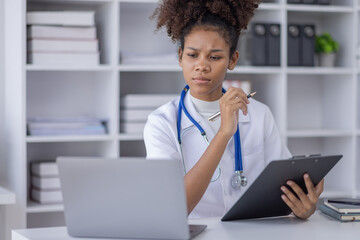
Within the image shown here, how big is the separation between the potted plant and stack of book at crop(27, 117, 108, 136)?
52.9 inches

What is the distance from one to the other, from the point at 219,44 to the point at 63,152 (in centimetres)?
168

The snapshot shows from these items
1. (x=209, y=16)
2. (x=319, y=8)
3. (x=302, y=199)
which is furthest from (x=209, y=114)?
(x=319, y=8)

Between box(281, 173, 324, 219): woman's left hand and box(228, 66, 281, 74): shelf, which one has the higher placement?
box(228, 66, 281, 74): shelf

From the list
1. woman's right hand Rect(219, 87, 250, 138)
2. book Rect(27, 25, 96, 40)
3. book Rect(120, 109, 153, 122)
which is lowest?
book Rect(120, 109, 153, 122)

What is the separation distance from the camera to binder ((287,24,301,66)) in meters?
3.41

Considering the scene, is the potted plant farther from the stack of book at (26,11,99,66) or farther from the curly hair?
the curly hair

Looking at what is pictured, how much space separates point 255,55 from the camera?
10.9 feet

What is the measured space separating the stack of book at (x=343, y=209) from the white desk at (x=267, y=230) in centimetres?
2

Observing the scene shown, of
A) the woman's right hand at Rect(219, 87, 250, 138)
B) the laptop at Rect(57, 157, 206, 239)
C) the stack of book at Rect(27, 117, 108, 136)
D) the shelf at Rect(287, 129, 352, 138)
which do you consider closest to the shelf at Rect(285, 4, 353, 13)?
the shelf at Rect(287, 129, 352, 138)

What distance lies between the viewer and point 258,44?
3318 mm

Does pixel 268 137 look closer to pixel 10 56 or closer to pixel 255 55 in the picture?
pixel 255 55

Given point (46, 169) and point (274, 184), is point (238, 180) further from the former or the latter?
point (46, 169)

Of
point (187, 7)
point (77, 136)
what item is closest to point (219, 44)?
point (187, 7)

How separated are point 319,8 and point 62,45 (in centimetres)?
145
